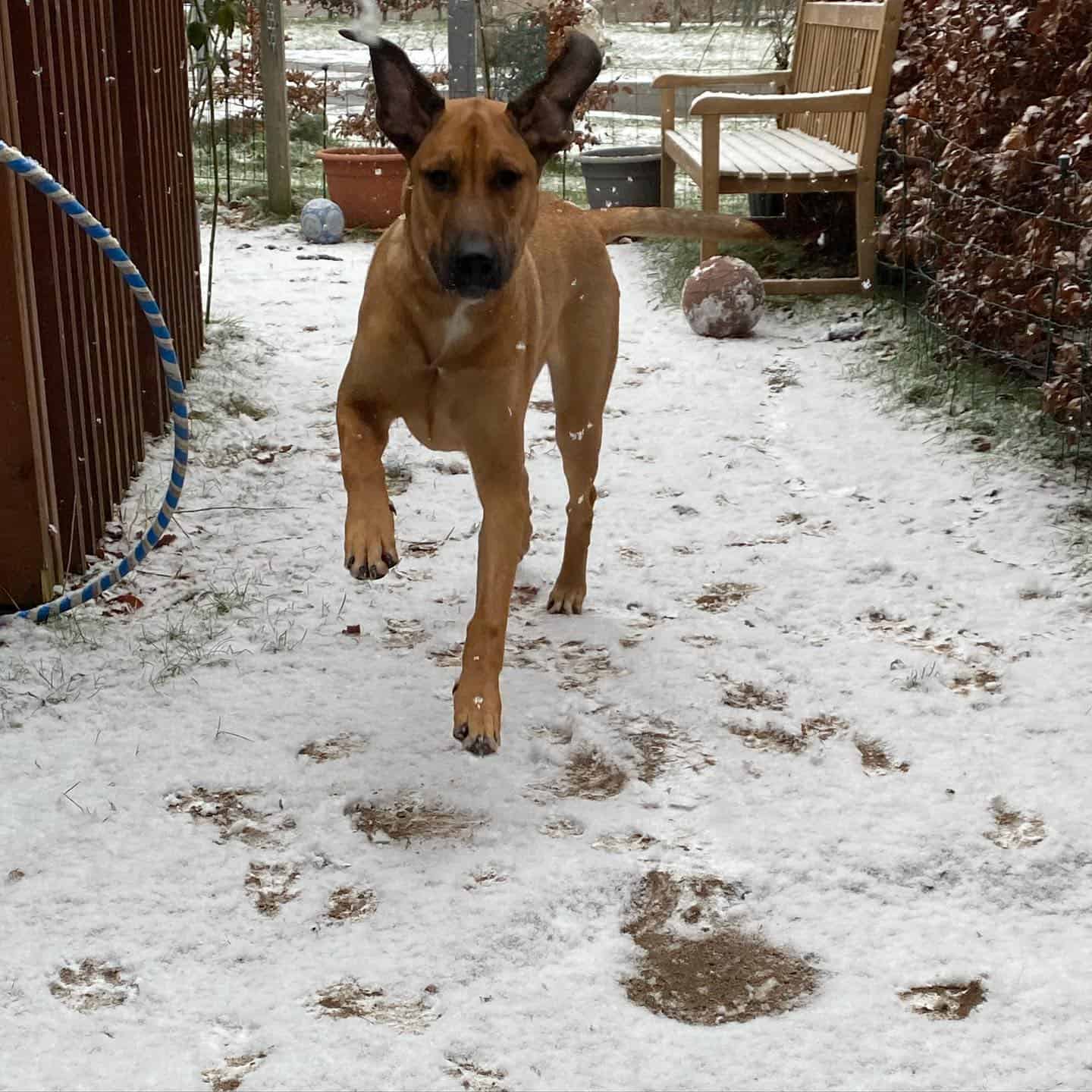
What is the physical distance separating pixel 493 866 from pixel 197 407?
3.51 metres

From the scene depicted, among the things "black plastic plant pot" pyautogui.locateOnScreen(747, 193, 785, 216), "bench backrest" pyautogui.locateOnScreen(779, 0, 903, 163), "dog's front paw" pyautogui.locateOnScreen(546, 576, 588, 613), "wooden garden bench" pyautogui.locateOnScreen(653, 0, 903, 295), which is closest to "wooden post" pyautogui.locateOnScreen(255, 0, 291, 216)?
"wooden garden bench" pyautogui.locateOnScreen(653, 0, 903, 295)

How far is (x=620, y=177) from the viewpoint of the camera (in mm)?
9656

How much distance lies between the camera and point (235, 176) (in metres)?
11.3

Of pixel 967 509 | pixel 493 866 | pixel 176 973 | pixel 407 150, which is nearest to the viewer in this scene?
pixel 176 973

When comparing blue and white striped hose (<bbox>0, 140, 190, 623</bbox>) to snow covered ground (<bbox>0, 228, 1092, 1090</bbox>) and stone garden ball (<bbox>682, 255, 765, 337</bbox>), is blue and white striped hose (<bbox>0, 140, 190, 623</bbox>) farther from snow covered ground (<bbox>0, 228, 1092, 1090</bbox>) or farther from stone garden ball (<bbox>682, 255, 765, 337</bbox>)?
stone garden ball (<bbox>682, 255, 765, 337</bbox>)

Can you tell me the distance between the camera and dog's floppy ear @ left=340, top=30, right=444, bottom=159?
3.01m

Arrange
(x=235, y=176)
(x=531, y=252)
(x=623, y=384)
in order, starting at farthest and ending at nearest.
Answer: (x=235, y=176), (x=623, y=384), (x=531, y=252)

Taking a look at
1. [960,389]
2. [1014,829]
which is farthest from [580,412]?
[960,389]

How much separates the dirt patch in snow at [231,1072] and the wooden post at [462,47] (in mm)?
8739

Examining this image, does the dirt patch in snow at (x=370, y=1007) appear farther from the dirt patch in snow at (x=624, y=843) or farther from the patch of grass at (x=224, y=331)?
the patch of grass at (x=224, y=331)

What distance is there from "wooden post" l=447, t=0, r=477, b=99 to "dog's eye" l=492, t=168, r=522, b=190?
7.30 meters

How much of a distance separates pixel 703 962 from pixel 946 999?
439mm

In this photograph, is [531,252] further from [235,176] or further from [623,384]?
[235,176]

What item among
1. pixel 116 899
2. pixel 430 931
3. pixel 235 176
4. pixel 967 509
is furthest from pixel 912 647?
pixel 235 176
